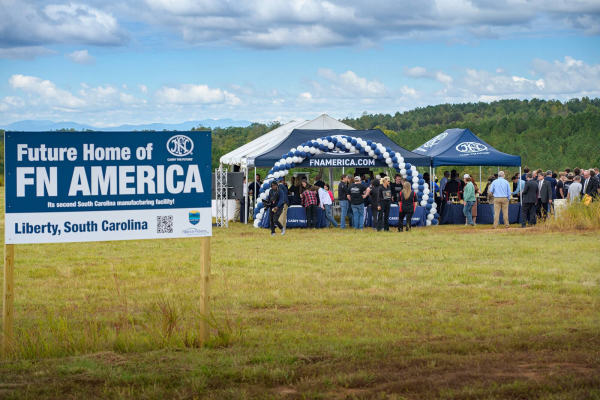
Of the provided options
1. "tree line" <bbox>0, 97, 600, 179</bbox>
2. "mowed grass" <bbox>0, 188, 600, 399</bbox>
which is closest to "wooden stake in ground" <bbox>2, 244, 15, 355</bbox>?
"mowed grass" <bbox>0, 188, 600, 399</bbox>

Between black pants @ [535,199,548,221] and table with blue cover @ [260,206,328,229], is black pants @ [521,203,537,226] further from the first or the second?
table with blue cover @ [260,206,328,229]

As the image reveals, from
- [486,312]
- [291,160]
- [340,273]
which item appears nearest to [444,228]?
[291,160]

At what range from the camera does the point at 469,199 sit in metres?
22.0

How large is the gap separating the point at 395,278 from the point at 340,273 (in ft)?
3.65

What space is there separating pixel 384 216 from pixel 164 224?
550 inches

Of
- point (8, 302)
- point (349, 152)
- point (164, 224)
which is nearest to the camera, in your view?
point (8, 302)

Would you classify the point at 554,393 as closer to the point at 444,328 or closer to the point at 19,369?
the point at 444,328

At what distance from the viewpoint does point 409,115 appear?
11419cm

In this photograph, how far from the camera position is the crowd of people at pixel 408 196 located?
65.9 feet

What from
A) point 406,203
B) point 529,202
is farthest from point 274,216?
point 529,202

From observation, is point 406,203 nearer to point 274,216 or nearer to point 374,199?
point 374,199

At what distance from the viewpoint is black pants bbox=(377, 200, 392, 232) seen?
20156mm

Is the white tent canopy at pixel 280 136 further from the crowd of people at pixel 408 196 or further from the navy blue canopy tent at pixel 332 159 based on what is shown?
the crowd of people at pixel 408 196

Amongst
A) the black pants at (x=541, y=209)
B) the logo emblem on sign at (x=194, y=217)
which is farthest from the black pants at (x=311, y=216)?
the logo emblem on sign at (x=194, y=217)
